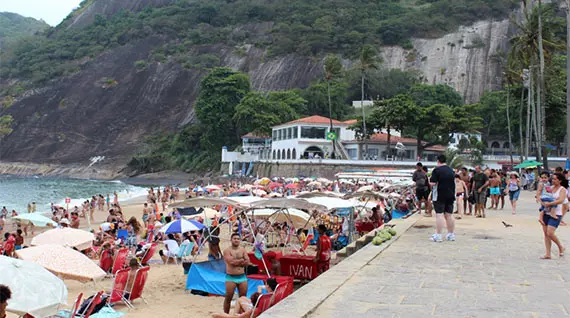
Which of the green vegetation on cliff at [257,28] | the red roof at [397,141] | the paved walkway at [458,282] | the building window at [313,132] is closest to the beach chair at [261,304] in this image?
the paved walkway at [458,282]

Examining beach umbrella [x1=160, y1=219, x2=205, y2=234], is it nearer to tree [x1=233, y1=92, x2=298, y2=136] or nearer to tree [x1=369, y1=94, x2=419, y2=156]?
tree [x1=369, y1=94, x2=419, y2=156]

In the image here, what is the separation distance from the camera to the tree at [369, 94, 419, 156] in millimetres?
54250

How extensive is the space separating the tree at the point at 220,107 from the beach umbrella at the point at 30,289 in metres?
68.2

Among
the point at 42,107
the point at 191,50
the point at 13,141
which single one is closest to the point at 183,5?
the point at 191,50

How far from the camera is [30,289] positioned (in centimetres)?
645

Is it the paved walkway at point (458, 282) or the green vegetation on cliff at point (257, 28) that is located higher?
the green vegetation on cliff at point (257, 28)

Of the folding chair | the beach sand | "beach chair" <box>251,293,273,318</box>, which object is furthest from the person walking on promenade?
the folding chair

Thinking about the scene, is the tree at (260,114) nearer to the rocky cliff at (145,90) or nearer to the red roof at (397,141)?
the red roof at (397,141)

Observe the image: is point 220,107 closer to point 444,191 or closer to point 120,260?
point 120,260

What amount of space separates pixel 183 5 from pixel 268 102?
3141 inches

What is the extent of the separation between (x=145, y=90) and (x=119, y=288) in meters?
101

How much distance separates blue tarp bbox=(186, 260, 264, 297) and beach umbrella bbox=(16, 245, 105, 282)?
2066 millimetres

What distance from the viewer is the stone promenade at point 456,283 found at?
5734 millimetres

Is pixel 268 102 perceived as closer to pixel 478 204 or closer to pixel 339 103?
pixel 339 103
